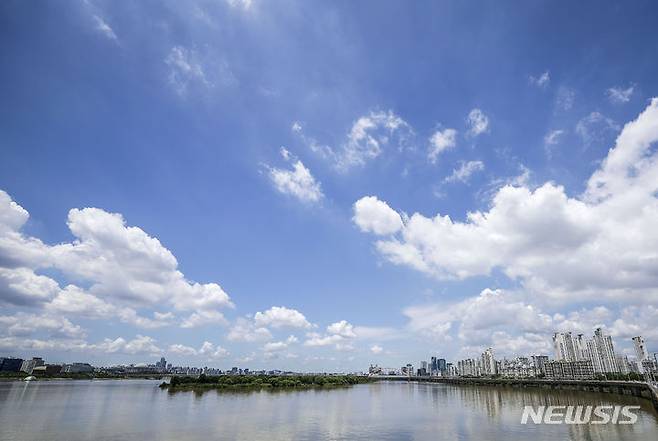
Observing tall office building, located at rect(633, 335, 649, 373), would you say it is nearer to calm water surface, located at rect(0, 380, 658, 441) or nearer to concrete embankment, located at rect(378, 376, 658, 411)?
concrete embankment, located at rect(378, 376, 658, 411)

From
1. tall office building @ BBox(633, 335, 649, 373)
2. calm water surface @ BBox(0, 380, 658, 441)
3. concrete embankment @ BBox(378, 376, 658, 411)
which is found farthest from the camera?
tall office building @ BBox(633, 335, 649, 373)

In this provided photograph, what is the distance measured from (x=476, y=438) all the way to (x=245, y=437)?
2535 cm

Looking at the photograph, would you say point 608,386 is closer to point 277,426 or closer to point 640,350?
point 640,350

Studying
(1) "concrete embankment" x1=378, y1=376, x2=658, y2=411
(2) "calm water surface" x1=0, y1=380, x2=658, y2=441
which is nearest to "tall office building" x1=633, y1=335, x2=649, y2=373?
(1) "concrete embankment" x1=378, y1=376, x2=658, y2=411

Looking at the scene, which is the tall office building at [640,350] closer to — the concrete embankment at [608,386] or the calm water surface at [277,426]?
the concrete embankment at [608,386]

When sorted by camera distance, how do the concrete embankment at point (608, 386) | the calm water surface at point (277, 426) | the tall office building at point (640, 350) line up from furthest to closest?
the tall office building at point (640, 350)
the concrete embankment at point (608, 386)
the calm water surface at point (277, 426)

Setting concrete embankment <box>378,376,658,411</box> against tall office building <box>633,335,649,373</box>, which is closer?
concrete embankment <box>378,376,658,411</box>

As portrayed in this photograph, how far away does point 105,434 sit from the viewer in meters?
43.5

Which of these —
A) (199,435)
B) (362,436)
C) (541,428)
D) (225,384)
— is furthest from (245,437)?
(225,384)

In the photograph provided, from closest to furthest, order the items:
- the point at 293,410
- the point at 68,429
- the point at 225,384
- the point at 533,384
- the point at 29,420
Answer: the point at 68,429, the point at 29,420, the point at 293,410, the point at 225,384, the point at 533,384

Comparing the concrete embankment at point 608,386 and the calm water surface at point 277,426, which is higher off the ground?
the concrete embankment at point 608,386

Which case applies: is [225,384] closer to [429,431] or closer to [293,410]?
[293,410]

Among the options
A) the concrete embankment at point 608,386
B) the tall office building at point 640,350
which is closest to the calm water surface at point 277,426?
the concrete embankment at point 608,386

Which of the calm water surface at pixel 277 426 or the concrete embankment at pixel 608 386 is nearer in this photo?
the calm water surface at pixel 277 426
